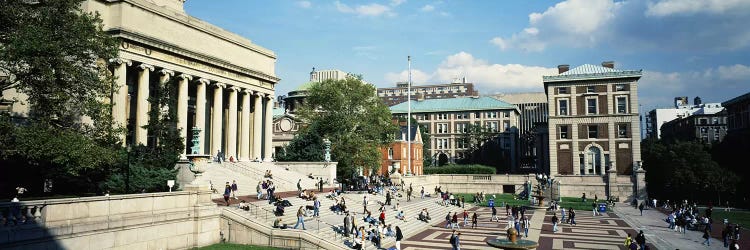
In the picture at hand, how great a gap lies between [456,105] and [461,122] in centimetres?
438

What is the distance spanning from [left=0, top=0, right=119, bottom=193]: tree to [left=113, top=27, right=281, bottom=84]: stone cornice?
47.8 ft

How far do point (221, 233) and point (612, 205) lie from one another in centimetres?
4465

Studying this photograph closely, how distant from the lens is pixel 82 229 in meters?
18.9

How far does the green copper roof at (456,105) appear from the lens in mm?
112438

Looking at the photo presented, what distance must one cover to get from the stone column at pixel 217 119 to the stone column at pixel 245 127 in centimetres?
429

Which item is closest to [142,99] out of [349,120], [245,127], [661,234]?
[245,127]

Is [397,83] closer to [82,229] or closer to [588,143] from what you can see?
[588,143]

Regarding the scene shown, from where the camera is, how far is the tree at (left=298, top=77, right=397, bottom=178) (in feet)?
197

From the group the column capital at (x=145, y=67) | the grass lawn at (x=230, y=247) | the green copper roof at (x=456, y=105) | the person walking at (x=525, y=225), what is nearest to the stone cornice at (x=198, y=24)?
the column capital at (x=145, y=67)

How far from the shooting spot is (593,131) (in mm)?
67875

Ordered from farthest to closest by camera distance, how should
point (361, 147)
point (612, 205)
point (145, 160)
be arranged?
point (361, 147), point (612, 205), point (145, 160)

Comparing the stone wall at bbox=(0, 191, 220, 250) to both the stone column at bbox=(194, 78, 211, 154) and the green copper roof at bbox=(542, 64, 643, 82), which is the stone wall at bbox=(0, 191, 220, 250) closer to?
the stone column at bbox=(194, 78, 211, 154)

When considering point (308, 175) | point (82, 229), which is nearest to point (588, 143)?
point (308, 175)

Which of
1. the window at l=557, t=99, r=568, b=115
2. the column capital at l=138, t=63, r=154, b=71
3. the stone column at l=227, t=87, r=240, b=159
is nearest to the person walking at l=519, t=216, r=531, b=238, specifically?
the stone column at l=227, t=87, r=240, b=159
